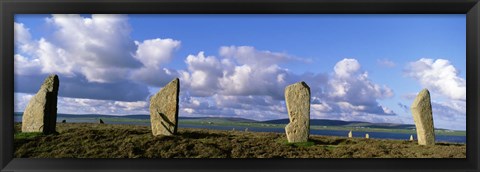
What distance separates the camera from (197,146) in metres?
7.10

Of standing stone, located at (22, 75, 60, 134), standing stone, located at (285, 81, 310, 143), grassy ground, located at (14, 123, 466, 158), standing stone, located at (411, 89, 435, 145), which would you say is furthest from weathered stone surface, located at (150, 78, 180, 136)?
standing stone, located at (411, 89, 435, 145)

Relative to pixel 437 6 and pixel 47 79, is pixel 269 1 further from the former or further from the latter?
pixel 47 79

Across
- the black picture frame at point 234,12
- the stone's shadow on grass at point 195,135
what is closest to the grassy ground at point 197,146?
the stone's shadow on grass at point 195,135

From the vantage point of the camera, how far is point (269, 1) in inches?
177

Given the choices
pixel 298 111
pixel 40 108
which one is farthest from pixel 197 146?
pixel 40 108

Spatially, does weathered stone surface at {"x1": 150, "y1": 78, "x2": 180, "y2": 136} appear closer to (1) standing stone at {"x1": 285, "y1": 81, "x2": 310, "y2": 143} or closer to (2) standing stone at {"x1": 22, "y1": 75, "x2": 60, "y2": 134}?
(2) standing stone at {"x1": 22, "y1": 75, "x2": 60, "y2": 134}

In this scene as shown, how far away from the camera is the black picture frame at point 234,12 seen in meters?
4.52

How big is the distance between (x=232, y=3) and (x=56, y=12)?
1.52 metres

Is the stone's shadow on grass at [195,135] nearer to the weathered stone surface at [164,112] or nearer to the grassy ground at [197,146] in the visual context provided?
the grassy ground at [197,146]

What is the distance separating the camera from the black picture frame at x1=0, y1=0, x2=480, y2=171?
4520mm

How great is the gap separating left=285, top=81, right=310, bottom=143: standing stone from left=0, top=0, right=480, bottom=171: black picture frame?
296 centimetres

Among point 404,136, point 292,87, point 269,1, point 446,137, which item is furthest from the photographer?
point 404,136

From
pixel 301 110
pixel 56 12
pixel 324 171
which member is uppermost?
pixel 56 12

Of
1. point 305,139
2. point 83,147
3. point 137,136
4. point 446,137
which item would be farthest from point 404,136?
point 83,147
